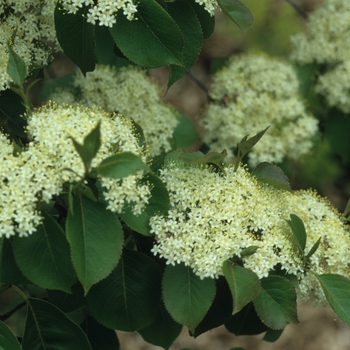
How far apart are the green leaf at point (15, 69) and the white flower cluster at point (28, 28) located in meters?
0.31

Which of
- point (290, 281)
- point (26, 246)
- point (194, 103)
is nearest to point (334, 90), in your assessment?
point (290, 281)

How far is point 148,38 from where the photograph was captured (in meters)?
1.78

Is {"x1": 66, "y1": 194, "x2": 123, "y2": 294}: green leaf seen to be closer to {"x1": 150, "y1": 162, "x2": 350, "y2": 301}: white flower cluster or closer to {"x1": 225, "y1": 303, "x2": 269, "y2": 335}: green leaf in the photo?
{"x1": 150, "y1": 162, "x2": 350, "y2": 301}: white flower cluster

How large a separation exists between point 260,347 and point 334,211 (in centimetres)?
244

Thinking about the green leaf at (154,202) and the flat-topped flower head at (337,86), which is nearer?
the green leaf at (154,202)

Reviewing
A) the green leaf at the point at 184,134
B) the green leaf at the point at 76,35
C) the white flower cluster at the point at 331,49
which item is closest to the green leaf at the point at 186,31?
the green leaf at the point at 76,35

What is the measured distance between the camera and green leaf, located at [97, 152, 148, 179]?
133 cm

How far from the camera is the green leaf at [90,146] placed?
133 cm

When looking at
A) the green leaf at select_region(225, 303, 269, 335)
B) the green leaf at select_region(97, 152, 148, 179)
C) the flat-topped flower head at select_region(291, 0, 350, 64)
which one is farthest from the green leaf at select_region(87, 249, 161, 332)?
the flat-topped flower head at select_region(291, 0, 350, 64)

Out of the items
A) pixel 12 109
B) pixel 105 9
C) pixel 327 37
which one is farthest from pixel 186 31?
pixel 327 37

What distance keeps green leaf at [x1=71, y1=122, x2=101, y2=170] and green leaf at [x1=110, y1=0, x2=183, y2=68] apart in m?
0.50

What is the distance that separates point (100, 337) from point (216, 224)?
759 mm

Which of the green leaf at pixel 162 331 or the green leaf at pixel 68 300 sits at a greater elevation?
the green leaf at pixel 162 331

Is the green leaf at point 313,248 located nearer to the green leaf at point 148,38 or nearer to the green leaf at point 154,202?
the green leaf at point 154,202
